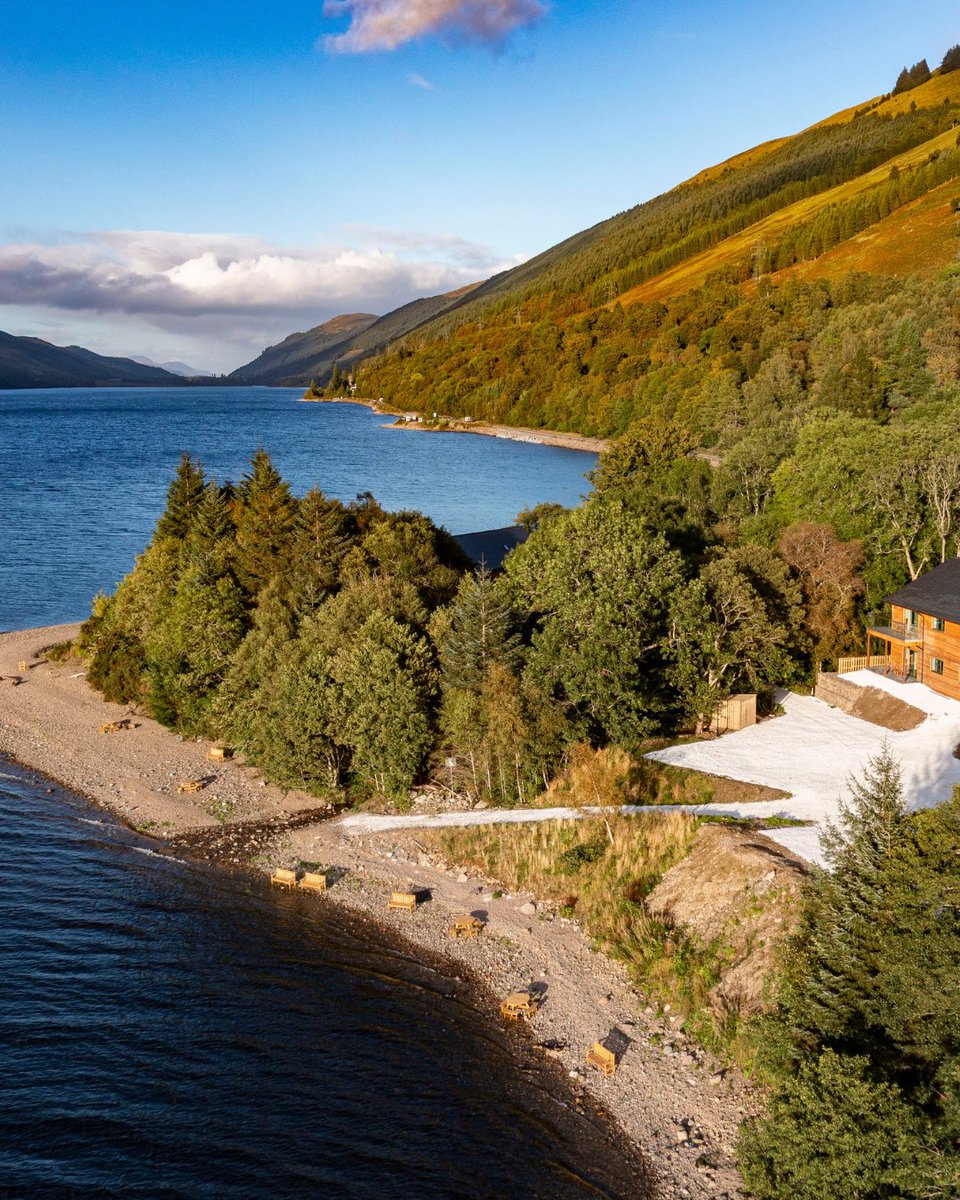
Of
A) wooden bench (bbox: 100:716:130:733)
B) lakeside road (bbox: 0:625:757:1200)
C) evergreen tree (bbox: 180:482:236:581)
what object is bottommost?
lakeside road (bbox: 0:625:757:1200)

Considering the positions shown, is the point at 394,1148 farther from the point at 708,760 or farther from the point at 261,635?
the point at 261,635

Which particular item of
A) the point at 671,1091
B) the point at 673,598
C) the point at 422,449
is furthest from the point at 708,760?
the point at 422,449

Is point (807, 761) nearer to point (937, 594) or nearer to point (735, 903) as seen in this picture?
point (735, 903)

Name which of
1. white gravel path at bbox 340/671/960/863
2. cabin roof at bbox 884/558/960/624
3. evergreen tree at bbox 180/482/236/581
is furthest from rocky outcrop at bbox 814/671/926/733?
evergreen tree at bbox 180/482/236/581

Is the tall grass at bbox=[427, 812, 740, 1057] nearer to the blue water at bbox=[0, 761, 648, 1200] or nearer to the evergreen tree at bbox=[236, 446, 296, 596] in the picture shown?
the blue water at bbox=[0, 761, 648, 1200]

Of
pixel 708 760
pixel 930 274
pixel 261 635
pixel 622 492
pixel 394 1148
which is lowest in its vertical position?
pixel 394 1148
